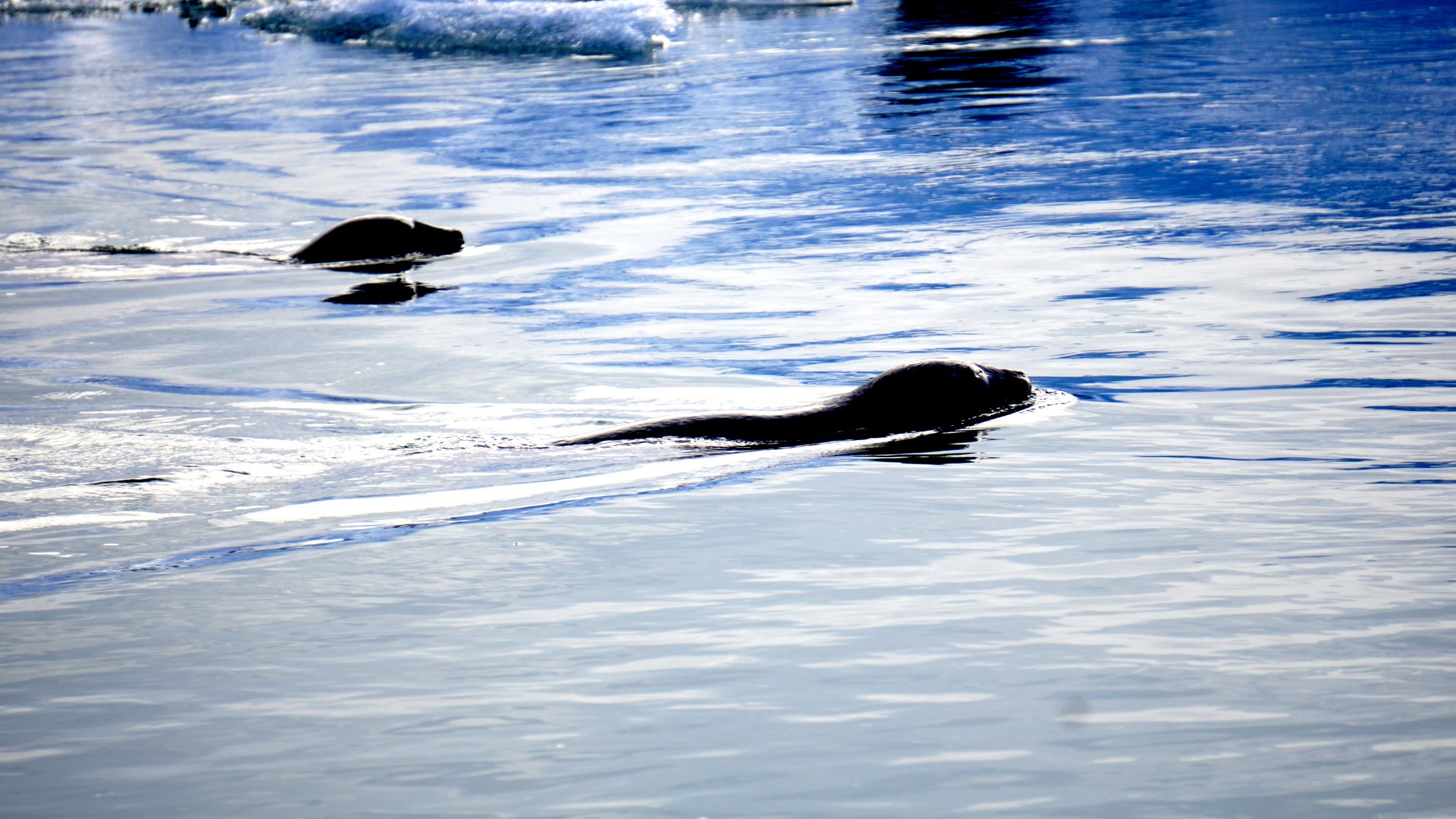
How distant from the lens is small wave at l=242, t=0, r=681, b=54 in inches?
1140

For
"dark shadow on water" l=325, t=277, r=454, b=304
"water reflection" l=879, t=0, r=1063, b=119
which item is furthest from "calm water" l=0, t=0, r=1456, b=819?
"water reflection" l=879, t=0, r=1063, b=119

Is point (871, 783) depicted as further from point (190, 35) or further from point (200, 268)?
point (190, 35)

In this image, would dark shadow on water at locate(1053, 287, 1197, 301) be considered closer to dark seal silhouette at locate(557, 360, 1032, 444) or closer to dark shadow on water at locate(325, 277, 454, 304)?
dark seal silhouette at locate(557, 360, 1032, 444)

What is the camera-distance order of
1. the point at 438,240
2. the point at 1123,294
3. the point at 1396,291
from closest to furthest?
the point at 1396,291
the point at 1123,294
the point at 438,240

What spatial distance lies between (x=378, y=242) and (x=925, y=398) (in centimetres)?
610

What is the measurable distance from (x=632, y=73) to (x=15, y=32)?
2341 centimetres

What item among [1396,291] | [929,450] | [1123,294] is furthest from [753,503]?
[1396,291]

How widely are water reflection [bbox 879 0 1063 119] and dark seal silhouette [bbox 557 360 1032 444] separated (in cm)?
1111

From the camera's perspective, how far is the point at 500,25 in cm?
3089

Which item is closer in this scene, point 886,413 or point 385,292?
point 886,413

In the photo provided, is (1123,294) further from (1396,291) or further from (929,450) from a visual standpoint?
(929,450)

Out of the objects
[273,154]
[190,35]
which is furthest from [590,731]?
[190,35]

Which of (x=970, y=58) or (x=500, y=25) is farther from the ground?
(x=500, y=25)

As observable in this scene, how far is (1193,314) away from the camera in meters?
8.12
